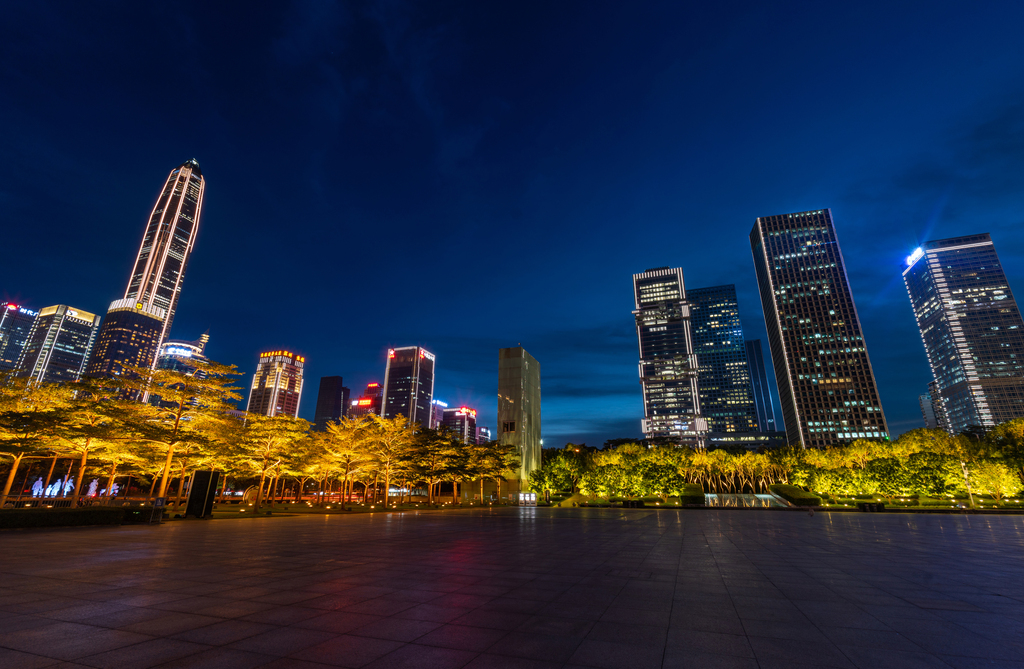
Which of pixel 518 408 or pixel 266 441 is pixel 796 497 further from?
pixel 266 441

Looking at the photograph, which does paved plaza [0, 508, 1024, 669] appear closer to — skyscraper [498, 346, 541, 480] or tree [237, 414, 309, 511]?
tree [237, 414, 309, 511]

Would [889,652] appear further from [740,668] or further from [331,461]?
[331,461]

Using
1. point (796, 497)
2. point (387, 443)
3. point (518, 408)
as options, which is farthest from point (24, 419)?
point (796, 497)

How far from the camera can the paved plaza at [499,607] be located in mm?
5371

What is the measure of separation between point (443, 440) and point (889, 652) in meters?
51.7

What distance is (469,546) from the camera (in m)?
16.3

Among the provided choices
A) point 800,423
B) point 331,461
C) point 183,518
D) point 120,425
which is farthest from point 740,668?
point 800,423

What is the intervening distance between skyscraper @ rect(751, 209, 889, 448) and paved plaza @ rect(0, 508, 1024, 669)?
173946 mm

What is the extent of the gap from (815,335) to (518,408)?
151m

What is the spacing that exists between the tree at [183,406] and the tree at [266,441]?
7.16 feet

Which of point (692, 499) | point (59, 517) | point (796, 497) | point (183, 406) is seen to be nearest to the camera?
point (59, 517)

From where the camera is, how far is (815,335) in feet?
544

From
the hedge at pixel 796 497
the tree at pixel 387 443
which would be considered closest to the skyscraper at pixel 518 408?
the tree at pixel 387 443

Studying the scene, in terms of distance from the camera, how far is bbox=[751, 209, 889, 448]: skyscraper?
512ft
